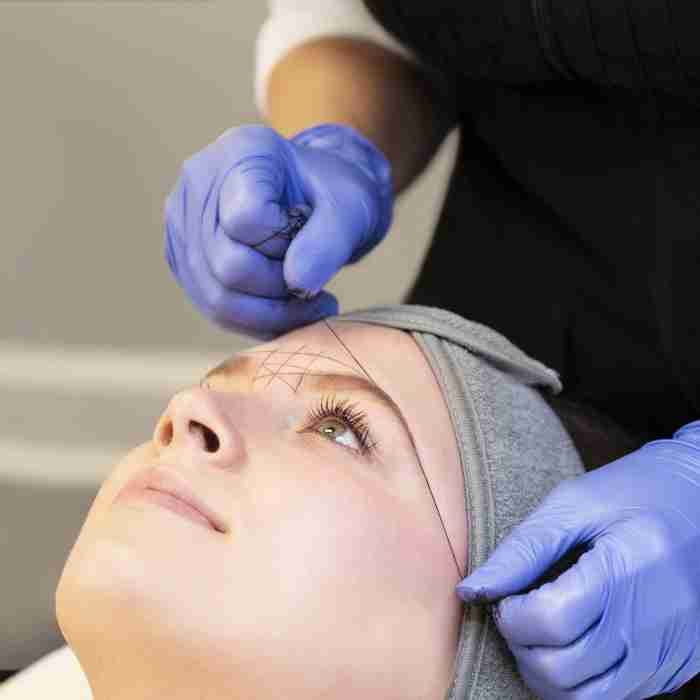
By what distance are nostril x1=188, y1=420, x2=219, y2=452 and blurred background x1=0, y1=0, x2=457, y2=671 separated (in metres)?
0.75

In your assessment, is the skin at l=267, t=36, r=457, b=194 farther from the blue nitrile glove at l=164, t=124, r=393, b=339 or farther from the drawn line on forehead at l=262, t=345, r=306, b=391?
the drawn line on forehead at l=262, t=345, r=306, b=391

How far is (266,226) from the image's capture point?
1056mm

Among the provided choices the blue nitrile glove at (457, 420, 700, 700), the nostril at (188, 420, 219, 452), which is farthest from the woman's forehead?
the blue nitrile glove at (457, 420, 700, 700)

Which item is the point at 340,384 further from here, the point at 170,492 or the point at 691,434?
the point at 691,434

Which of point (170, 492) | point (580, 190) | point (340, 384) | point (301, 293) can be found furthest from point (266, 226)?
point (580, 190)

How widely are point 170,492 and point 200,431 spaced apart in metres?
0.07

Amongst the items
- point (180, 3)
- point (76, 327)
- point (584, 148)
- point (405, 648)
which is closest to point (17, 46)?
point (180, 3)

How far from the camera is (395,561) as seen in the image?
2.86 feet

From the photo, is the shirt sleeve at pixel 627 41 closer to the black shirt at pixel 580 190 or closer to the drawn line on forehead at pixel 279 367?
the black shirt at pixel 580 190

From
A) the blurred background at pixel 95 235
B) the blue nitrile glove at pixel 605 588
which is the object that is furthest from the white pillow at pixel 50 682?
the blue nitrile glove at pixel 605 588

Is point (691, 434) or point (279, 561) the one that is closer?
point (279, 561)

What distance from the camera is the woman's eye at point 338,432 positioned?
0.96 m

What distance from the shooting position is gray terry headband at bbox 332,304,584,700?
0.90 metres

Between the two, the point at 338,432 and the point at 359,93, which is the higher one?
the point at 359,93
